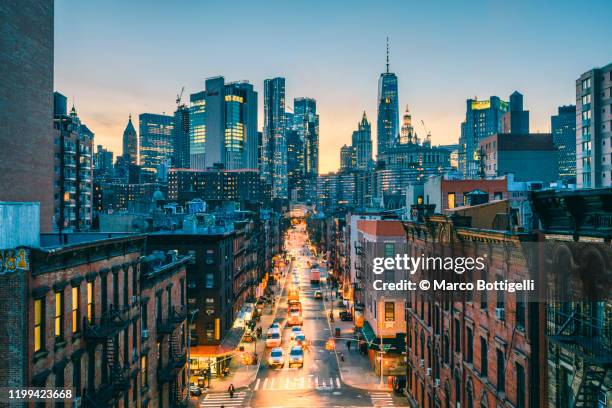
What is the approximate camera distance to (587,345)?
667 inches

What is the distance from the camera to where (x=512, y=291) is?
78.3 ft

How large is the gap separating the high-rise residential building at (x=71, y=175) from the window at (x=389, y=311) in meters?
61.2

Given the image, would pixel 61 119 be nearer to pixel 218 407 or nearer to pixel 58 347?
pixel 218 407

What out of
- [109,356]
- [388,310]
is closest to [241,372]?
[388,310]

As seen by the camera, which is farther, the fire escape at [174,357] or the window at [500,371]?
the fire escape at [174,357]

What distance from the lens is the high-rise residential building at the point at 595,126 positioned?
118438 mm

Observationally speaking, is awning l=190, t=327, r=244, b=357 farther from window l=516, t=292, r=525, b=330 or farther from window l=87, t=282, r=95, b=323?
window l=516, t=292, r=525, b=330

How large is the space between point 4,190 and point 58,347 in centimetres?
3611

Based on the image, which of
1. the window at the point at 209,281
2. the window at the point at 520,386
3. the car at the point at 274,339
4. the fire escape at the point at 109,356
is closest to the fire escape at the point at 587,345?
the window at the point at 520,386

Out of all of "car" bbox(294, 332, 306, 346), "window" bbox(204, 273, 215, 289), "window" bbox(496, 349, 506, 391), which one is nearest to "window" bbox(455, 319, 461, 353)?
"window" bbox(496, 349, 506, 391)

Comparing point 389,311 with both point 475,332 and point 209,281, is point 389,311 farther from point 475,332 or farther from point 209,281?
point 475,332

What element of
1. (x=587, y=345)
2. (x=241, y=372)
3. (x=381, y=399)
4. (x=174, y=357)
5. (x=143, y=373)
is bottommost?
(x=241, y=372)

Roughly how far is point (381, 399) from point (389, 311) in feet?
36.9

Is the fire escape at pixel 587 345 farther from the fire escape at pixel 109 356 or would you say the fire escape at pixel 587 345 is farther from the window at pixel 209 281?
the window at pixel 209 281
